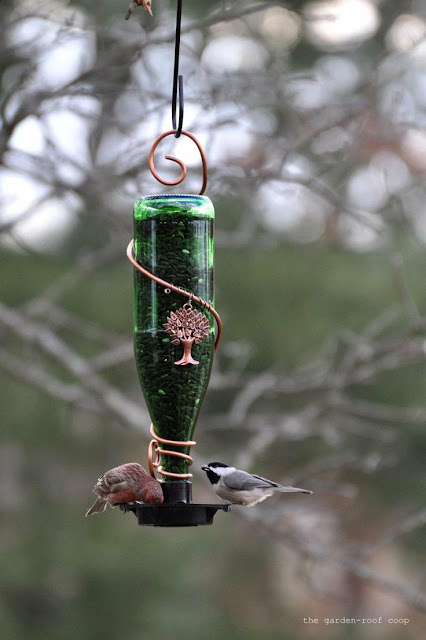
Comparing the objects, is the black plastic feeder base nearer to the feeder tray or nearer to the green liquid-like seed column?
the feeder tray

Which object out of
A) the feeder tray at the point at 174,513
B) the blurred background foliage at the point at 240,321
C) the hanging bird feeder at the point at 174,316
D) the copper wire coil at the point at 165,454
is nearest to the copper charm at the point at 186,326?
the hanging bird feeder at the point at 174,316

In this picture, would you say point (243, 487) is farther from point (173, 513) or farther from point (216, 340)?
point (216, 340)

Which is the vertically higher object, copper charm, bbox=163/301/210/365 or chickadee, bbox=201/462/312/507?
copper charm, bbox=163/301/210/365

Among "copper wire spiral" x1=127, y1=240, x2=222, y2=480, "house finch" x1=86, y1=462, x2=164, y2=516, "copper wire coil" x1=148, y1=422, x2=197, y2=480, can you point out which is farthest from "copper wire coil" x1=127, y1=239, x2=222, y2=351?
"house finch" x1=86, y1=462, x2=164, y2=516

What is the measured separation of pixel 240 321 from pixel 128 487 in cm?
445

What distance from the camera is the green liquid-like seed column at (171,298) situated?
2.78 meters

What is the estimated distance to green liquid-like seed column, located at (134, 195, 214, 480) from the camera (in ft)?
9.12

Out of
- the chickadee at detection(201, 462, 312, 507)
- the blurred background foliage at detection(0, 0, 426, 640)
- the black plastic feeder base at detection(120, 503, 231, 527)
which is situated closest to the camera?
the black plastic feeder base at detection(120, 503, 231, 527)

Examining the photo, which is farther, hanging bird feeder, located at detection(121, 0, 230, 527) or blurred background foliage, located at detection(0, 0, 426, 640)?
blurred background foliage, located at detection(0, 0, 426, 640)

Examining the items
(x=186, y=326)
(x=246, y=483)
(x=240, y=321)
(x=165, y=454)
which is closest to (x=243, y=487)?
(x=246, y=483)

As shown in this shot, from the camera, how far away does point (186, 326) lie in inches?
109

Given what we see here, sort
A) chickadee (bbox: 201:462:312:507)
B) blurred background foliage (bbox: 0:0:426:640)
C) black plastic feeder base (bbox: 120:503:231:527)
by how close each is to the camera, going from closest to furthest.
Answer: black plastic feeder base (bbox: 120:503:231:527)
chickadee (bbox: 201:462:312:507)
blurred background foliage (bbox: 0:0:426:640)

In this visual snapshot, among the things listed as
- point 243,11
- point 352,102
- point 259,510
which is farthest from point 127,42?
point 259,510

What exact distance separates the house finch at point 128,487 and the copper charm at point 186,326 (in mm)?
372
